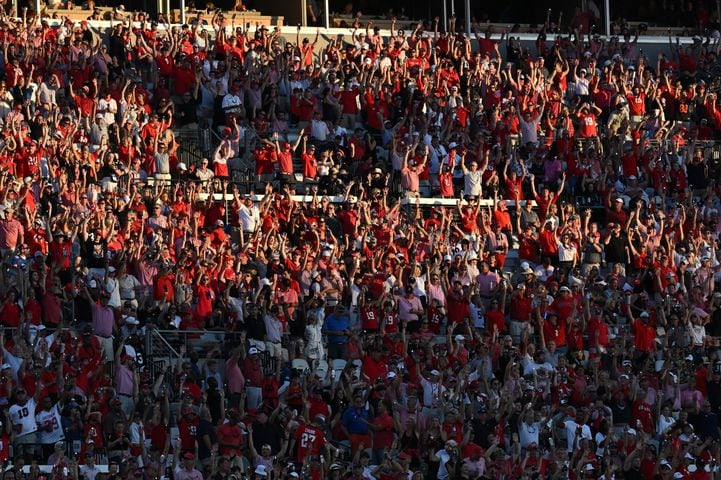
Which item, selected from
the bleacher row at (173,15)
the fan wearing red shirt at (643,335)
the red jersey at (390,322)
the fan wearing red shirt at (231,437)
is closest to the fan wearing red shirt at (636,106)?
the bleacher row at (173,15)

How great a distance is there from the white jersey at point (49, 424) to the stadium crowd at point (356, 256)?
0.09 ft

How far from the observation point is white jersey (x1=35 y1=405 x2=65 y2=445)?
2570cm

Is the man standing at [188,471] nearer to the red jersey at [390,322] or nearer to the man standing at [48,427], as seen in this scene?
the man standing at [48,427]

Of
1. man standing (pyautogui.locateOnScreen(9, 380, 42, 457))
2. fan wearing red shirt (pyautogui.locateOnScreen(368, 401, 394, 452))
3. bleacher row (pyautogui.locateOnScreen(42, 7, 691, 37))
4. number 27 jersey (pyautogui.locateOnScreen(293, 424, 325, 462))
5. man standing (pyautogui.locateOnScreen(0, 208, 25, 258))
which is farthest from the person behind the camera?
bleacher row (pyautogui.locateOnScreen(42, 7, 691, 37))

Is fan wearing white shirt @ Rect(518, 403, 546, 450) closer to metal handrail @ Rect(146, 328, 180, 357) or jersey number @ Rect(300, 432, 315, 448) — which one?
jersey number @ Rect(300, 432, 315, 448)

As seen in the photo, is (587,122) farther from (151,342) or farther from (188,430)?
(188,430)

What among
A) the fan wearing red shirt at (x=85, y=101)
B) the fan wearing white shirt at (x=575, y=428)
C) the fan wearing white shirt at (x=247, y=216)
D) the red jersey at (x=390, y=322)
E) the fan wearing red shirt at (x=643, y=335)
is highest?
the fan wearing red shirt at (x=85, y=101)

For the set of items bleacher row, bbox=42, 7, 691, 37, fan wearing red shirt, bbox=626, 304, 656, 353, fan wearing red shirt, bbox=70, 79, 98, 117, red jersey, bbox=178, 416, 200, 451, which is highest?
bleacher row, bbox=42, 7, 691, 37

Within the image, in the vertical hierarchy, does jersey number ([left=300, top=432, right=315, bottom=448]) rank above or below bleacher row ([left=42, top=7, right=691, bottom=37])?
below

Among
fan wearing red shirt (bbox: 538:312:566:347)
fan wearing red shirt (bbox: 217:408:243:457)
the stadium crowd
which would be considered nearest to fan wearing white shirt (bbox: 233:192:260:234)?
the stadium crowd

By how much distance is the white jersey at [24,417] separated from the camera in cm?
2556

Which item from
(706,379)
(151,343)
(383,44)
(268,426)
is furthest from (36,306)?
(383,44)

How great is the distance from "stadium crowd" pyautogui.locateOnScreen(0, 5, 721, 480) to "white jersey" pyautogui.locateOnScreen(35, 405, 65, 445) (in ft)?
0.09

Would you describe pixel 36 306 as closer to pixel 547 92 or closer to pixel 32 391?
A: pixel 32 391
